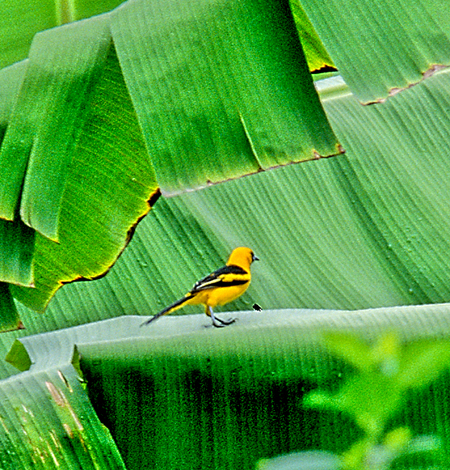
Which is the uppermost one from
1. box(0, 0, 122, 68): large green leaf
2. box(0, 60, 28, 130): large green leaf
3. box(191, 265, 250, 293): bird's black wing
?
box(0, 60, 28, 130): large green leaf

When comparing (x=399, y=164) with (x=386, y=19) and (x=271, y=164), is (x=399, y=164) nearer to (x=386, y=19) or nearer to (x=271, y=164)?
(x=386, y=19)

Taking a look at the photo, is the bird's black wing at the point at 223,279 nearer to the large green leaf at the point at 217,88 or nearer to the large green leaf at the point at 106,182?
the large green leaf at the point at 106,182

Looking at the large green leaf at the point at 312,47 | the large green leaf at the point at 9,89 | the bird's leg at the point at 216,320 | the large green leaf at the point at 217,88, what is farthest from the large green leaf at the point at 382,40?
the bird's leg at the point at 216,320

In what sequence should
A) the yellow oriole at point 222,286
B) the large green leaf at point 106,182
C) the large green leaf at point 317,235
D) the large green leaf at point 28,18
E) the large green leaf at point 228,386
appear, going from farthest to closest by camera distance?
the large green leaf at point 28,18
the large green leaf at point 317,235
the yellow oriole at point 222,286
the large green leaf at point 228,386
the large green leaf at point 106,182

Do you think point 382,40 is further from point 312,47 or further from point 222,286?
point 222,286

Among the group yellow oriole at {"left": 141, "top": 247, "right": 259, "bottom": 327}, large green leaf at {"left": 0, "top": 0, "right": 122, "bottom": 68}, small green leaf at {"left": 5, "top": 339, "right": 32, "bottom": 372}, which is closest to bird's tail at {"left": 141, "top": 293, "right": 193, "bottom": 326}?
yellow oriole at {"left": 141, "top": 247, "right": 259, "bottom": 327}

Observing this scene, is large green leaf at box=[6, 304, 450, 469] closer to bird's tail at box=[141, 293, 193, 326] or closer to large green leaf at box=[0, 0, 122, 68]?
bird's tail at box=[141, 293, 193, 326]
